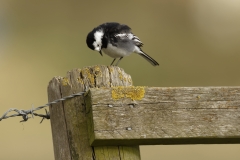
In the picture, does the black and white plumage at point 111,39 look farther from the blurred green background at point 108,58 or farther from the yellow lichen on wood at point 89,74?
the blurred green background at point 108,58

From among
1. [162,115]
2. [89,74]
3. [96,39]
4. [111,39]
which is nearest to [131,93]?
[162,115]

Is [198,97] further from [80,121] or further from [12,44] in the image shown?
[12,44]

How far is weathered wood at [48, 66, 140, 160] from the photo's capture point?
3.09 metres

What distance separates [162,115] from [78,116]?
17.1 inches

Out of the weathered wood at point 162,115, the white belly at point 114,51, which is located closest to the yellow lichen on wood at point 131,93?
the weathered wood at point 162,115

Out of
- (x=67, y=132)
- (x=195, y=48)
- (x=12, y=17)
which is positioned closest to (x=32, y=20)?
(x=12, y=17)

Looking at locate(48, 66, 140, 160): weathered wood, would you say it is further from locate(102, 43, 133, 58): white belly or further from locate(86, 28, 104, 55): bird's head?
locate(102, 43, 133, 58): white belly

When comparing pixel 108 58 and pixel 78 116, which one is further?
pixel 108 58

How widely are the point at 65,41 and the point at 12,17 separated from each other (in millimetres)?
3361

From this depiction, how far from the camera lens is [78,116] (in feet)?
10.2

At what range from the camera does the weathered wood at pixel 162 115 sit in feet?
9.89

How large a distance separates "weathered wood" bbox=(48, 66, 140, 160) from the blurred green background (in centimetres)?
870

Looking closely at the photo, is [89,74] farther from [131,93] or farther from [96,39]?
[96,39]

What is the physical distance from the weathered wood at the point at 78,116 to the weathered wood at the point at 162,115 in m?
0.06
